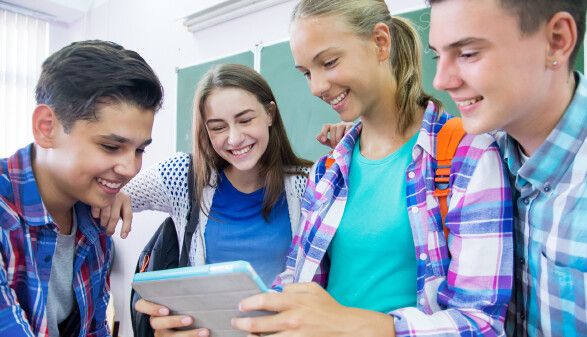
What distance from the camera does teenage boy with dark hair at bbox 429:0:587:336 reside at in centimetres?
67

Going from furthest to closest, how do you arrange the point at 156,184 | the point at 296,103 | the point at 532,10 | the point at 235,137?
the point at 296,103 < the point at 156,184 < the point at 235,137 < the point at 532,10

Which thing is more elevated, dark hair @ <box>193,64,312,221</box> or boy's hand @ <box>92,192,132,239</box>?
dark hair @ <box>193,64,312,221</box>

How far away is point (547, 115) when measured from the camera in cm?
73

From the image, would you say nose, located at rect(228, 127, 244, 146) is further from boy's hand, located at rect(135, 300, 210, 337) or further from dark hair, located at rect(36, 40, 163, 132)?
boy's hand, located at rect(135, 300, 210, 337)

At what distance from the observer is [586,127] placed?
0.72 meters

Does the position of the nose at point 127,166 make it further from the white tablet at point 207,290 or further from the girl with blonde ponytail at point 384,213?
the girl with blonde ponytail at point 384,213

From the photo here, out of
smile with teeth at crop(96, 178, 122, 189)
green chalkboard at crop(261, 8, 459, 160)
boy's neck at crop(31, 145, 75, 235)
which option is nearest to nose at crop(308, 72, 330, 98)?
smile with teeth at crop(96, 178, 122, 189)

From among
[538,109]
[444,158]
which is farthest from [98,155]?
[538,109]

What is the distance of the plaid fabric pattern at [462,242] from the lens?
0.74m

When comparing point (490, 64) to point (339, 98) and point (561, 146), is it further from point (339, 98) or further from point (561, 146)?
point (339, 98)

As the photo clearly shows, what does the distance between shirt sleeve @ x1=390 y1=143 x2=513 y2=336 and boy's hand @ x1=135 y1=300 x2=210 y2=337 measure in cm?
42

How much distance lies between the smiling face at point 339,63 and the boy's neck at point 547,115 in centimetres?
38

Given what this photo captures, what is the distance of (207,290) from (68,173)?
56cm

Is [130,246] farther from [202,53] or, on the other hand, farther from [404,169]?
[404,169]
